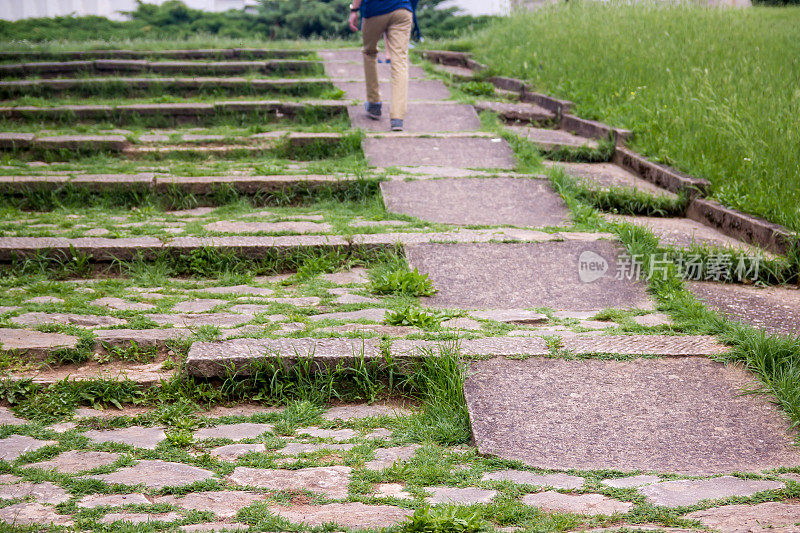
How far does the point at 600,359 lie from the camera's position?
11.0ft

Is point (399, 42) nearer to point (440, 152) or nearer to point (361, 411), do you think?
point (440, 152)

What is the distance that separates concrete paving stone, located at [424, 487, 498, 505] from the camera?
92.8 inches

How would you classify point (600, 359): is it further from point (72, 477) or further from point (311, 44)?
point (311, 44)

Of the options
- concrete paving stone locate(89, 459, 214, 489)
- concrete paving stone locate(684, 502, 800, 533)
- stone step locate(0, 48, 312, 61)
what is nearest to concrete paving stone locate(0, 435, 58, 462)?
concrete paving stone locate(89, 459, 214, 489)

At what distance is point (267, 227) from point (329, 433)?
2.28 metres

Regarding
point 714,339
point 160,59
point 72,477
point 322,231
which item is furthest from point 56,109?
point 714,339

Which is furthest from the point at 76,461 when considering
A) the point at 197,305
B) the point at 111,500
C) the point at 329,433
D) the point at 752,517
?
the point at 752,517

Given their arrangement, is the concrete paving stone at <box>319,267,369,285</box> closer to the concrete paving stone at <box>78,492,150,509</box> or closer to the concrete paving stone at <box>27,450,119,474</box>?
the concrete paving stone at <box>27,450,119,474</box>

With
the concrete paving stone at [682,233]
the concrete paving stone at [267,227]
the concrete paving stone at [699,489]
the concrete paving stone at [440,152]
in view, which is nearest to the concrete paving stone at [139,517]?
the concrete paving stone at [699,489]

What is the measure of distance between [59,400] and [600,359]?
7.70 feet

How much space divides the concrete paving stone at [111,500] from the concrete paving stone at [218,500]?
A: 0.05m

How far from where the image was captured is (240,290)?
423 centimetres

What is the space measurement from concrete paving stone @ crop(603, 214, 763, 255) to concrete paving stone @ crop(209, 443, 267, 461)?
2.87m

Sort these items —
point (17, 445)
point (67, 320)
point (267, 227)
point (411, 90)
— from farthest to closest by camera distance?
point (411, 90) < point (267, 227) < point (67, 320) < point (17, 445)
